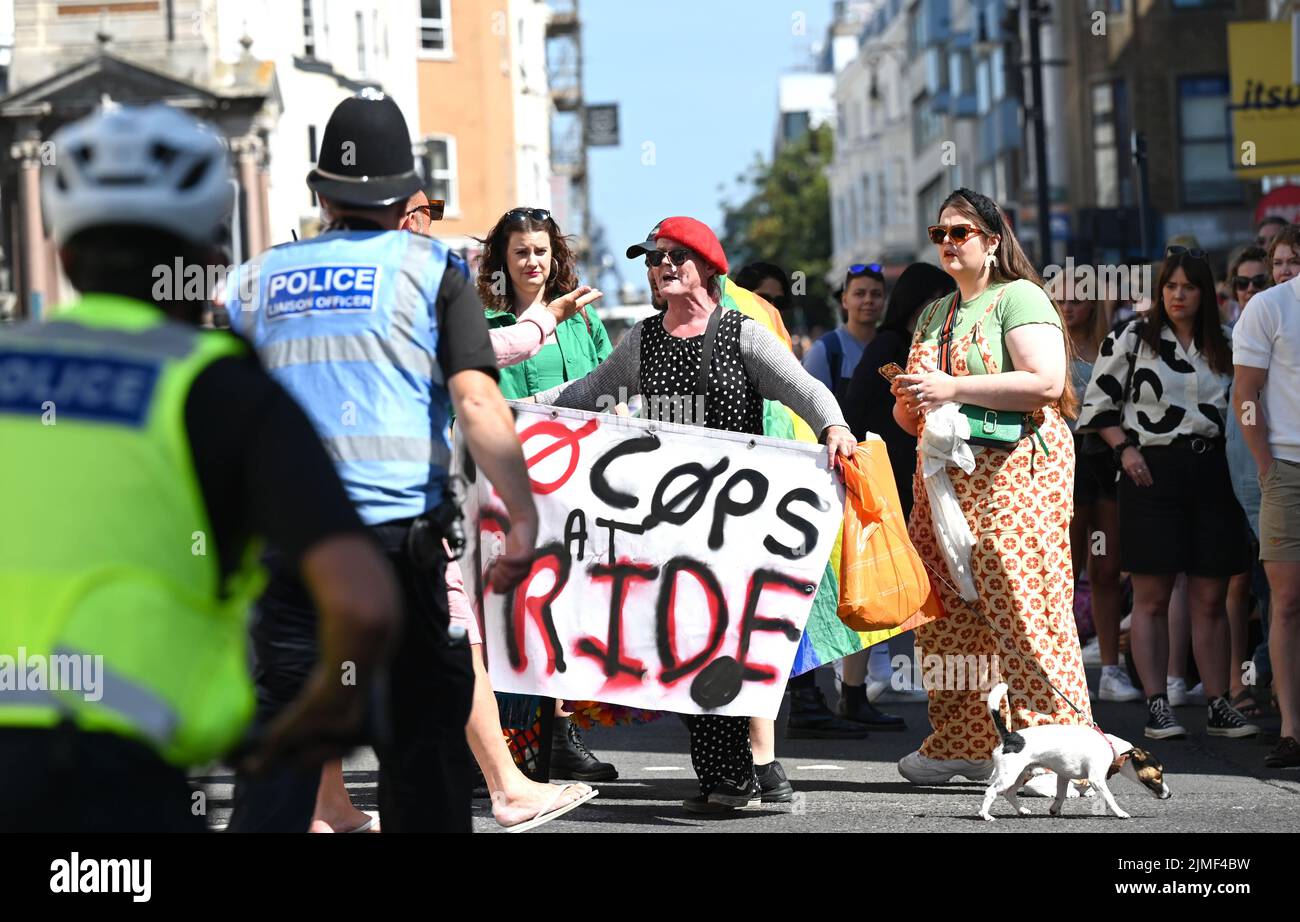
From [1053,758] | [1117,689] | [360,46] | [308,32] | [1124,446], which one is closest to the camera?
[1053,758]

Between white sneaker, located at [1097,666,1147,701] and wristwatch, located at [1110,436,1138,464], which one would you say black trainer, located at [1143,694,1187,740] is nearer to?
wristwatch, located at [1110,436,1138,464]

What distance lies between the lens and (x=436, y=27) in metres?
52.9

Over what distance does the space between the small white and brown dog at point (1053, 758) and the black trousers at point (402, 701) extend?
2880 mm

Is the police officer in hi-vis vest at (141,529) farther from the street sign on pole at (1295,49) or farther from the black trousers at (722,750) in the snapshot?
the street sign on pole at (1295,49)

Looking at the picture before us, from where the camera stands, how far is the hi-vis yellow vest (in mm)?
2713

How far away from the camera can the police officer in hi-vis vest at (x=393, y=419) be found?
179 inches

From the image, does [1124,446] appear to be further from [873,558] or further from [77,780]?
[77,780]

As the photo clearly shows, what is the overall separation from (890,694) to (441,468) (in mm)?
6902

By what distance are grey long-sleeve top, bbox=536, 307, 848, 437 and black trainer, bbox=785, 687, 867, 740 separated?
2.66 metres

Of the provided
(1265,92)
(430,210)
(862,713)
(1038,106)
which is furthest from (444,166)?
(430,210)

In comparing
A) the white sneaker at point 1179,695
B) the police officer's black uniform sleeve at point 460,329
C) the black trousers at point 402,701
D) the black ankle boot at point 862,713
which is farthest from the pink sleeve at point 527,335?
the white sneaker at point 1179,695

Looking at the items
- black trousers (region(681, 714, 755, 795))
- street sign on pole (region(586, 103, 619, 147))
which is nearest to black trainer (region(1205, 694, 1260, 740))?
black trousers (region(681, 714, 755, 795))

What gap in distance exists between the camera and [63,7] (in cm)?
4175
